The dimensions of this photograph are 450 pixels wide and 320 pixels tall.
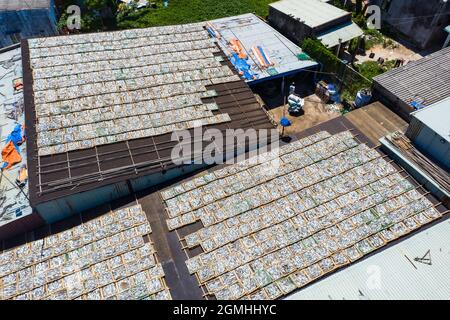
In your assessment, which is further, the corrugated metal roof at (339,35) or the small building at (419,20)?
the small building at (419,20)

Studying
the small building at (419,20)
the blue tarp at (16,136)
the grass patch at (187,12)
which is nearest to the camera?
the blue tarp at (16,136)

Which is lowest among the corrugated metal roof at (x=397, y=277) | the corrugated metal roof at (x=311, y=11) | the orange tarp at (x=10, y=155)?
the corrugated metal roof at (x=397, y=277)

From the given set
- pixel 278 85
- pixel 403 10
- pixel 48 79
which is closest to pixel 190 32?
pixel 278 85

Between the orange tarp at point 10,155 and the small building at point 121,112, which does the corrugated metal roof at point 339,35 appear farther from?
the orange tarp at point 10,155

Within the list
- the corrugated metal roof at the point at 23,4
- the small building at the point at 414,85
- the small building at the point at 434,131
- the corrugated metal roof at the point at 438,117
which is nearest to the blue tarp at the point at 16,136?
the corrugated metal roof at the point at 23,4

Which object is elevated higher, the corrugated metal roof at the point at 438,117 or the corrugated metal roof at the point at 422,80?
the corrugated metal roof at the point at 438,117

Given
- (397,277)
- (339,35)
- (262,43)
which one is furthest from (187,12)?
(397,277)

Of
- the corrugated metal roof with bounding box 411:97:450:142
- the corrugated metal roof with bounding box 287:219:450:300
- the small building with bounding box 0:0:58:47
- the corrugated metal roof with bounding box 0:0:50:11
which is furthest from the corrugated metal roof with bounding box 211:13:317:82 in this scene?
the corrugated metal roof with bounding box 287:219:450:300
